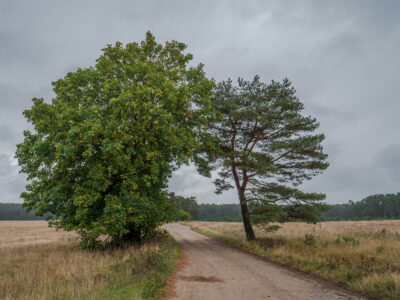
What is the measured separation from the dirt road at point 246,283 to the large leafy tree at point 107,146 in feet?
15.4

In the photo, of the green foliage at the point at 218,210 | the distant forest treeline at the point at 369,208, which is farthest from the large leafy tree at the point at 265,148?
the green foliage at the point at 218,210

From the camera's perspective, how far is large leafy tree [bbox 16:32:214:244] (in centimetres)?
1188

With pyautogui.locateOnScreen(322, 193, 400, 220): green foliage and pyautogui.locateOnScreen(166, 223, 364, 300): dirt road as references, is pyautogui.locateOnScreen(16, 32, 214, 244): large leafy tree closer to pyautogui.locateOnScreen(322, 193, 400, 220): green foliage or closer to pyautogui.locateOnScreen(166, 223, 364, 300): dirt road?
pyautogui.locateOnScreen(166, 223, 364, 300): dirt road

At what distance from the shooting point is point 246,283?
7.93 meters

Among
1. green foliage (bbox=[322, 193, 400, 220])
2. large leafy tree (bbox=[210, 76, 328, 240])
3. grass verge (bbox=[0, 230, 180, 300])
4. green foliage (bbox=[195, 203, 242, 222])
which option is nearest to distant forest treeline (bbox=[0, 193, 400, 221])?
green foliage (bbox=[322, 193, 400, 220])

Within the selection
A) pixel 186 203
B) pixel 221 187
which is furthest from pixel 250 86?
pixel 186 203

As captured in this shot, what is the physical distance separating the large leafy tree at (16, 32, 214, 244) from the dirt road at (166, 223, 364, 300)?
4.71 m

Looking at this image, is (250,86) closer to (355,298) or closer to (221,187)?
(221,187)

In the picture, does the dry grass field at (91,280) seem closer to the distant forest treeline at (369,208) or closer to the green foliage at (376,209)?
the distant forest treeline at (369,208)

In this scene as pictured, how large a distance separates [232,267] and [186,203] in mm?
96918

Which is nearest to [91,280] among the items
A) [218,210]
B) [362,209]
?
[362,209]

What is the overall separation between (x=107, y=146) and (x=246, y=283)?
8.16m

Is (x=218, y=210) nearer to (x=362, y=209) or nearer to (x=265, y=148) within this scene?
(x=362, y=209)

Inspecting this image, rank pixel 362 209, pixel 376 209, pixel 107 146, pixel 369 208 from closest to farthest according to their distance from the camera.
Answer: pixel 107 146, pixel 376 209, pixel 369 208, pixel 362 209
